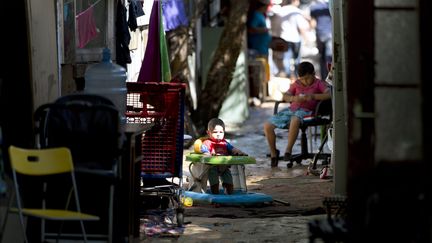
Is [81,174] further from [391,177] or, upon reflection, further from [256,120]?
[256,120]

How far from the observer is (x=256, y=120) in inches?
957

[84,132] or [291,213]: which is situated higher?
[84,132]

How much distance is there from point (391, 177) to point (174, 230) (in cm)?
357

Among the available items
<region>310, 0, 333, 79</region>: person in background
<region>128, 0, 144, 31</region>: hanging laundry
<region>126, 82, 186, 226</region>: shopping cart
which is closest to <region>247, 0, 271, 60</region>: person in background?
<region>310, 0, 333, 79</region>: person in background

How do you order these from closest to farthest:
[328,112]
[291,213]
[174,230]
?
[174,230] → [291,213] → [328,112]

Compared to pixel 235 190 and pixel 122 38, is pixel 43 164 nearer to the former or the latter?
pixel 235 190

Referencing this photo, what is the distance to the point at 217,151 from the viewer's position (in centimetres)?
1348

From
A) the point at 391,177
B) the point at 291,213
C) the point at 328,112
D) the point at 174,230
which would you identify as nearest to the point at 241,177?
the point at 291,213

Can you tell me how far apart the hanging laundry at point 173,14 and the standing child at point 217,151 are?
4.90m

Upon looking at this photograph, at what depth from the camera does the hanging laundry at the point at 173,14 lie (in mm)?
18344

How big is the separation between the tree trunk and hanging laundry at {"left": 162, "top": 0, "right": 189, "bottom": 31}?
147 centimetres

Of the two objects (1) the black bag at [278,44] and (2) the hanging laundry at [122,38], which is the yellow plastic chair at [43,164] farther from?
(1) the black bag at [278,44]

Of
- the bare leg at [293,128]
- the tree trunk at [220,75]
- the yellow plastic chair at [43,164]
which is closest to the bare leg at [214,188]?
the bare leg at [293,128]

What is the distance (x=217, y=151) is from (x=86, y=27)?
1897 millimetres
